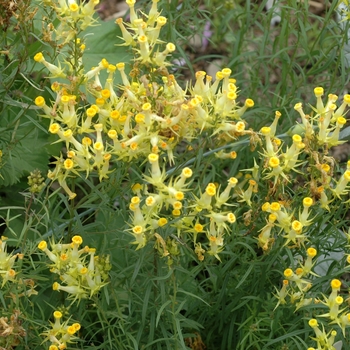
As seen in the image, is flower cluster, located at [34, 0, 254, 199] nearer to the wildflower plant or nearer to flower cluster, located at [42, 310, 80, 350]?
the wildflower plant

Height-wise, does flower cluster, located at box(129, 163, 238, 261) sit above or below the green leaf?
above

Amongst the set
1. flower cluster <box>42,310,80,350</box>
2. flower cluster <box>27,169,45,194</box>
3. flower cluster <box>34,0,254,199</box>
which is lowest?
flower cluster <box>42,310,80,350</box>

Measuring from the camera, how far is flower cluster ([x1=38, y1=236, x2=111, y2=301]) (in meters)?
2.11

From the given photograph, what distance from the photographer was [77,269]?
2.12 m

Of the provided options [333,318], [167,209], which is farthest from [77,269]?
[333,318]

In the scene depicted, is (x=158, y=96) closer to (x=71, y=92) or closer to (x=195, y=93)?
(x=195, y=93)

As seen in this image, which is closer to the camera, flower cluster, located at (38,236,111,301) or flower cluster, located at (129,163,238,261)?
flower cluster, located at (129,163,238,261)

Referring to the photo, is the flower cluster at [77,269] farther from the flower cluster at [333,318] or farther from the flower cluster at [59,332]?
the flower cluster at [333,318]

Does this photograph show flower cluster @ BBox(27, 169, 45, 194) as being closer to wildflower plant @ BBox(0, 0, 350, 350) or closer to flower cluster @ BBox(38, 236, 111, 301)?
wildflower plant @ BBox(0, 0, 350, 350)

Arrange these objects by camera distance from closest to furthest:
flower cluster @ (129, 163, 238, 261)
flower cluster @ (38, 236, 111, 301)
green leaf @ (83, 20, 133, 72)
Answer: flower cluster @ (129, 163, 238, 261)
flower cluster @ (38, 236, 111, 301)
green leaf @ (83, 20, 133, 72)

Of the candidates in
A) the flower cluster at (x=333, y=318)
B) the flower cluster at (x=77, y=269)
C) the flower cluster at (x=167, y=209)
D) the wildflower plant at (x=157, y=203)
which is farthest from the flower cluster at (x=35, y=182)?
the flower cluster at (x=333, y=318)

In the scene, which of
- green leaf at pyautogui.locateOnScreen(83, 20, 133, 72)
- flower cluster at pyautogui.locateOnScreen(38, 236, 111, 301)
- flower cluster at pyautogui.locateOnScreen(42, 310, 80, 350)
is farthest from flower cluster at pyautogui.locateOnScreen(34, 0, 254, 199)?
green leaf at pyautogui.locateOnScreen(83, 20, 133, 72)

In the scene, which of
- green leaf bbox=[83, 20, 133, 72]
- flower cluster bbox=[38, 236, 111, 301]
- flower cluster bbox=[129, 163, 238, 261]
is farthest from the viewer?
green leaf bbox=[83, 20, 133, 72]

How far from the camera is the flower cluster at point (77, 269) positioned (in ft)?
6.91
